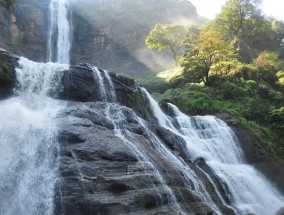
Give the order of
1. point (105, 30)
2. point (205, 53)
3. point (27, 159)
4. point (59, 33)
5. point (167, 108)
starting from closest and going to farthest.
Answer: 1. point (27, 159)
2. point (167, 108)
3. point (205, 53)
4. point (59, 33)
5. point (105, 30)

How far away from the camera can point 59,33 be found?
164ft

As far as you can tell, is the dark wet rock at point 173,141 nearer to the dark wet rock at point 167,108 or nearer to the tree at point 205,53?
the dark wet rock at point 167,108

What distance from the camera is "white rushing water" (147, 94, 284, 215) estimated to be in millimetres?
17263

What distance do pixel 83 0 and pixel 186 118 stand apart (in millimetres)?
50502

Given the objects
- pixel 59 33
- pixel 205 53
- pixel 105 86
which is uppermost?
pixel 59 33

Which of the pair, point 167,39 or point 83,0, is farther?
point 83,0

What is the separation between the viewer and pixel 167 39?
47.5 m

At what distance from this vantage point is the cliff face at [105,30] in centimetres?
4825

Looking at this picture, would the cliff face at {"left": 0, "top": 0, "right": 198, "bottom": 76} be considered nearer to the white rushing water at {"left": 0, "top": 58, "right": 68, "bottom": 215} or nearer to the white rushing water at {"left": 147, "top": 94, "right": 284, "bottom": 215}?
the white rushing water at {"left": 147, "top": 94, "right": 284, "bottom": 215}

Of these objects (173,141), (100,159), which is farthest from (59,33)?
(100,159)

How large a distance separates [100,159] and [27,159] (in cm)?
250

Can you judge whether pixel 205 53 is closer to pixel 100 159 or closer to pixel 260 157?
pixel 260 157

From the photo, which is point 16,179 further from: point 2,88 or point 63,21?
point 63,21

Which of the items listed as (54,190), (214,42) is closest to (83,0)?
(214,42)
